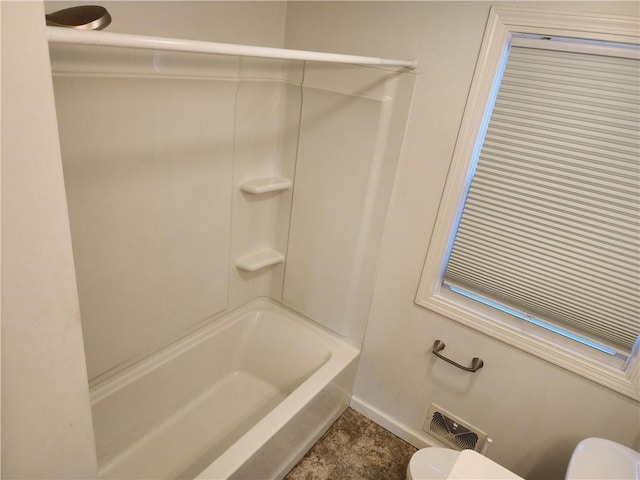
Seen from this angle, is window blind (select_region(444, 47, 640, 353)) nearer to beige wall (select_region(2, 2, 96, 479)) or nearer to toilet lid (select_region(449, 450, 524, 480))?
toilet lid (select_region(449, 450, 524, 480))

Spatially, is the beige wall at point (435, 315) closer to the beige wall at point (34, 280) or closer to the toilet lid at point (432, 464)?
the toilet lid at point (432, 464)

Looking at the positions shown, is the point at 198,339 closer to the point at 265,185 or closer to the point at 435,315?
the point at 265,185

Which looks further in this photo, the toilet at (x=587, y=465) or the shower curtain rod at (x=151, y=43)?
the toilet at (x=587, y=465)

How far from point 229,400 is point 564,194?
1.70 m

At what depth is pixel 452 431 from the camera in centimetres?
181

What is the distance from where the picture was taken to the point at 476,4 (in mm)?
1323

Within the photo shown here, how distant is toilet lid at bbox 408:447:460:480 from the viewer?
1.36 m

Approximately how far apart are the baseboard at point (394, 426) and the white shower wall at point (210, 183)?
0.39 meters

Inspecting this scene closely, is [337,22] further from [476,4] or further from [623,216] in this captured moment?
[623,216]

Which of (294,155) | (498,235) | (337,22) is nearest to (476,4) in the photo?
(337,22)

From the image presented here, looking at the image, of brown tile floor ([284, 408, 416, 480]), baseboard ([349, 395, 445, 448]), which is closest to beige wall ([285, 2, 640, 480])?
baseboard ([349, 395, 445, 448])

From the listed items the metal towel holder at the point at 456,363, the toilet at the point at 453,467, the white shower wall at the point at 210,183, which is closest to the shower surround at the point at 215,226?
the white shower wall at the point at 210,183

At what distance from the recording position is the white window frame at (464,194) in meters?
1.20

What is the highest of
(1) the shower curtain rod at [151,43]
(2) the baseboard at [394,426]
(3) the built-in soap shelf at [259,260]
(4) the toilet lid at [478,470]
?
(1) the shower curtain rod at [151,43]
